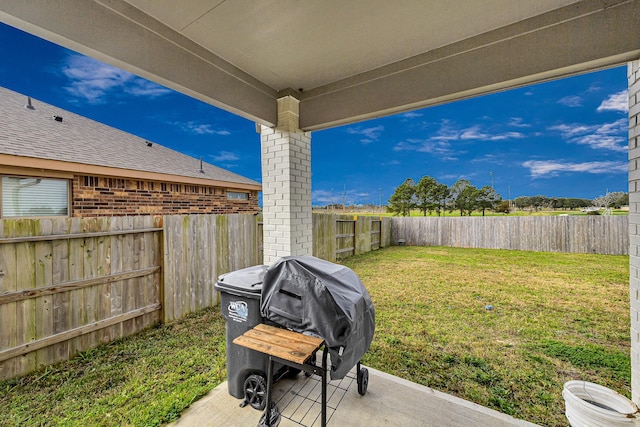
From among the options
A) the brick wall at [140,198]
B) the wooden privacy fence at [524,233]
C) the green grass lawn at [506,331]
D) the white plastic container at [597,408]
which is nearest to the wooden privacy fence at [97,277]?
the brick wall at [140,198]

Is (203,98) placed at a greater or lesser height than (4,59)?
lesser

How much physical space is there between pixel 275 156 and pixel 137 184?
15.2 feet

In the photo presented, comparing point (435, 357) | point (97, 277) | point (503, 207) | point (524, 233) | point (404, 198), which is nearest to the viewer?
point (435, 357)

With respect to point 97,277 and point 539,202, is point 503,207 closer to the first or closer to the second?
point 539,202

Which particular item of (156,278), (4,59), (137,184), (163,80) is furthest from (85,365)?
(4,59)

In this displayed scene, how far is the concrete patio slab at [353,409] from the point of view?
1.96m

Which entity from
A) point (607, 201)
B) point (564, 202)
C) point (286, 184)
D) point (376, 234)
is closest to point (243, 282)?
point (286, 184)

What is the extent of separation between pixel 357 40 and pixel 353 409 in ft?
10.9

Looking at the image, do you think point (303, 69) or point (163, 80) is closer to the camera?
point (163, 80)

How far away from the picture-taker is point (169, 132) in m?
16.7

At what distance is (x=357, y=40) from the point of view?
8.15ft

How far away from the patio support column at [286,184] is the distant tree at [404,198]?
19.5 meters

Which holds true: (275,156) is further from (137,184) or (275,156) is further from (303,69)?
(137,184)

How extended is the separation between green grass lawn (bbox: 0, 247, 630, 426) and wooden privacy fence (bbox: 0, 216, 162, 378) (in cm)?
21
